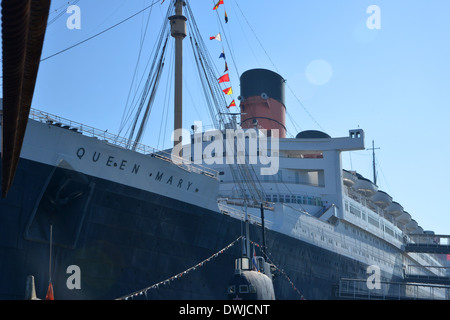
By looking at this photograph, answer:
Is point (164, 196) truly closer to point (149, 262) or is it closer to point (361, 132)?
point (149, 262)

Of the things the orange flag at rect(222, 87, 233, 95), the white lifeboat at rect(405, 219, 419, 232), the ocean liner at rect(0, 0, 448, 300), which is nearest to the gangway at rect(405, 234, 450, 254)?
the white lifeboat at rect(405, 219, 419, 232)

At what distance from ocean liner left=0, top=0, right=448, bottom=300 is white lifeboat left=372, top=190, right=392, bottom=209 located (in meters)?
16.9

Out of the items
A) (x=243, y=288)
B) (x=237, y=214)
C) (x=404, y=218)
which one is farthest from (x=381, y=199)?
(x=243, y=288)

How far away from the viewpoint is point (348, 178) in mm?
48000

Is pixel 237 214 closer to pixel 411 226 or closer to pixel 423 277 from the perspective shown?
pixel 423 277

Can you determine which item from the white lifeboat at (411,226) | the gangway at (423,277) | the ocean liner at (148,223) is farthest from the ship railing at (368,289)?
the white lifeboat at (411,226)

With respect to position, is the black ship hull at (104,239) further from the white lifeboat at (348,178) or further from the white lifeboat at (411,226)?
the white lifeboat at (411,226)

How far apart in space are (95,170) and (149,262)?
4.88m

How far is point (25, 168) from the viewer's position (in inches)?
742

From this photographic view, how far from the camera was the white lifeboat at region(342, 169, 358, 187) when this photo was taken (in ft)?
156

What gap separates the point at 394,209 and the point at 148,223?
44.5 metres

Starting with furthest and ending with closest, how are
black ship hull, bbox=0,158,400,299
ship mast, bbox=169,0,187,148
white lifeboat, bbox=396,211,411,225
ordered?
white lifeboat, bbox=396,211,411,225 → ship mast, bbox=169,0,187,148 → black ship hull, bbox=0,158,400,299

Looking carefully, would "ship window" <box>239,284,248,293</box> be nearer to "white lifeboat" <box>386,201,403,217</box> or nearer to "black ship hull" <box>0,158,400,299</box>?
"black ship hull" <box>0,158,400,299</box>
